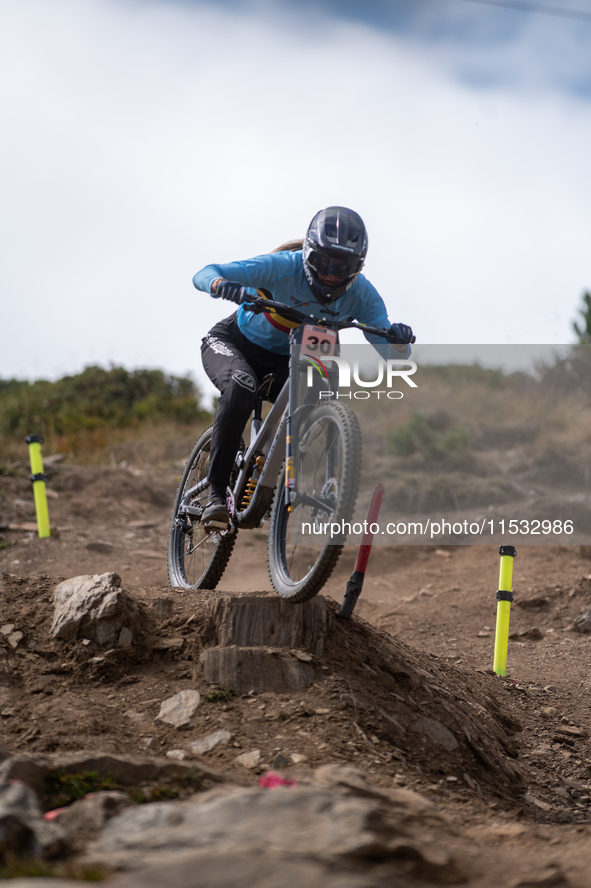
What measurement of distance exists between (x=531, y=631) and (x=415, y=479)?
606 centimetres

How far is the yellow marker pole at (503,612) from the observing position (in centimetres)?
587

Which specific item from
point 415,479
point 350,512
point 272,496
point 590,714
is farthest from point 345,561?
point 350,512

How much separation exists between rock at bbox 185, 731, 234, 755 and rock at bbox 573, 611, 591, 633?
16.7 ft

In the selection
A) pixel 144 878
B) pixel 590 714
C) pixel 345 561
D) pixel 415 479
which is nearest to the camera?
pixel 144 878

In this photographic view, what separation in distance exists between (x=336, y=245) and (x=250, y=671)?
233 centimetres

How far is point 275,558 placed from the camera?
428 centimetres

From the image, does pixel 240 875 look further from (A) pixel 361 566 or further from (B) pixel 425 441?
(B) pixel 425 441

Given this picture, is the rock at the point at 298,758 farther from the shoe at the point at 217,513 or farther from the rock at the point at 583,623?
the rock at the point at 583,623

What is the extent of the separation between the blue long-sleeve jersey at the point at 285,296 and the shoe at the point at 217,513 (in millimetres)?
1025

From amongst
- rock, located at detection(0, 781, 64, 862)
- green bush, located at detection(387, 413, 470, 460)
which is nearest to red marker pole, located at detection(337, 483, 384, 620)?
rock, located at detection(0, 781, 64, 862)

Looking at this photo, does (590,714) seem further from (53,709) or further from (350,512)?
(53,709)

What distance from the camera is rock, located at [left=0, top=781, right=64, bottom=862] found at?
1.93m

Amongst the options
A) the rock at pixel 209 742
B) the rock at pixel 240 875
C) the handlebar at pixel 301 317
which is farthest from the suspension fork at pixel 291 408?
the rock at pixel 240 875

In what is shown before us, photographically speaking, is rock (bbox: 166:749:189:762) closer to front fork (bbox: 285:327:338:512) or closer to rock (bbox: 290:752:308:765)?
rock (bbox: 290:752:308:765)
